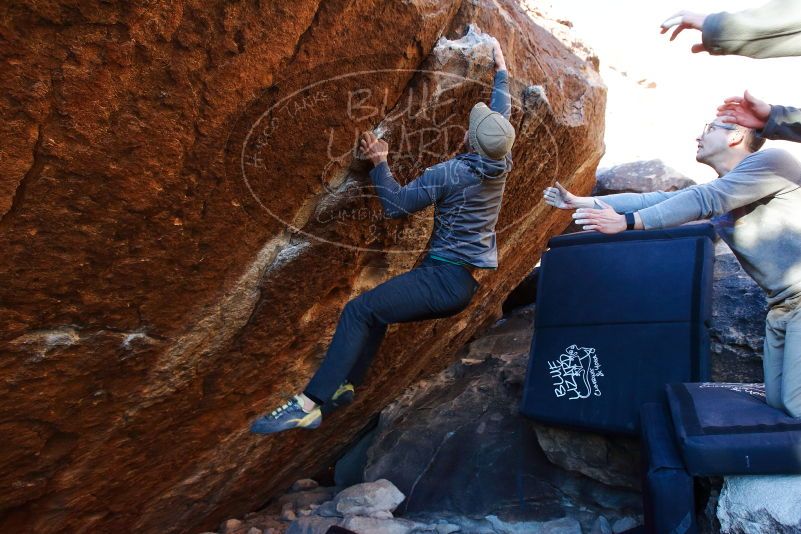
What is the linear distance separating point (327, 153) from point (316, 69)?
0.35 meters

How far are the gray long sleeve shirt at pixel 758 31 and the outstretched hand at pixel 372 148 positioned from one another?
120 centimetres

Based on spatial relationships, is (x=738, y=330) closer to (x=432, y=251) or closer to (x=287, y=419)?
(x=432, y=251)

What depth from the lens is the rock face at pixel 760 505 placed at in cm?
188

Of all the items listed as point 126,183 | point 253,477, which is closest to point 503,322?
point 253,477

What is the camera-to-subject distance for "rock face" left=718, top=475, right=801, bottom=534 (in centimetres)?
188

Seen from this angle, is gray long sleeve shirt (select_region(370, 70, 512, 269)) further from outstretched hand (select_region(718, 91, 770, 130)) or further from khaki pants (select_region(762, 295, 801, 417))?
khaki pants (select_region(762, 295, 801, 417))

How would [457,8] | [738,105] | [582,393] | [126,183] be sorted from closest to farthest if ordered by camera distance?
[126,183] < [738,105] < [457,8] < [582,393]

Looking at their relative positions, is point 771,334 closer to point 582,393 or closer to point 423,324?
point 582,393

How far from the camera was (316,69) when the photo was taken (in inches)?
78.5

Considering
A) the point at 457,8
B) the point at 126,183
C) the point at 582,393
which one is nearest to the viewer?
the point at 126,183

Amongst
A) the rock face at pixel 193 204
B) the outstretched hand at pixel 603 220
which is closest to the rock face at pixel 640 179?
the rock face at pixel 193 204

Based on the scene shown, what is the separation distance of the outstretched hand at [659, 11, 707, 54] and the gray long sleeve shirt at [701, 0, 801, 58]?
31 millimetres

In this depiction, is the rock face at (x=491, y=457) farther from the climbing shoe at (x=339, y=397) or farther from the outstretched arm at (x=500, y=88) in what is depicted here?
the outstretched arm at (x=500, y=88)

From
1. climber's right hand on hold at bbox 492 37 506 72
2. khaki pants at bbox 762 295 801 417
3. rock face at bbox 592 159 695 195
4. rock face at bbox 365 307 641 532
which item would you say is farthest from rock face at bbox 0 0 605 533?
rock face at bbox 592 159 695 195
